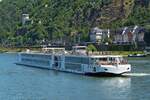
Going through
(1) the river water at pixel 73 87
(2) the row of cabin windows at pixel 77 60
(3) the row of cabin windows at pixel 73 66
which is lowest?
(1) the river water at pixel 73 87

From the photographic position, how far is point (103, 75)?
90188mm

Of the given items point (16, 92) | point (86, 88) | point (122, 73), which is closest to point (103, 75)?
point (122, 73)

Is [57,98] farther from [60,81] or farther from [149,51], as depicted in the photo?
[149,51]

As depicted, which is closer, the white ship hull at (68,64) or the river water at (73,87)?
the river water at (73,87)

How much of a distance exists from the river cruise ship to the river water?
4.54ft

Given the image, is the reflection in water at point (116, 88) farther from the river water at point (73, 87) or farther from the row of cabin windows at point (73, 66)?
the row of cabin windows at point (73, 66)

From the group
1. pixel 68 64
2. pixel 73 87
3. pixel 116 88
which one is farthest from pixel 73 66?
pixel 116 88

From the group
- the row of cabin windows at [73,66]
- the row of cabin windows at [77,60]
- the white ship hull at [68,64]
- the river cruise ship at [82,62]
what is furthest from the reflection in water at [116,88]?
the row of cabin windows at [73,66]

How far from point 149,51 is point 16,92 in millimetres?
119050

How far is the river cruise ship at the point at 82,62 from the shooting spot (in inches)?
3509

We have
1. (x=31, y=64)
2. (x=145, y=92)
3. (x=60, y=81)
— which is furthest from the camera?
(x=31, y=64)

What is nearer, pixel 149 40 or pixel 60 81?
pixel 60 81

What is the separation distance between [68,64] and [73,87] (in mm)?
26046

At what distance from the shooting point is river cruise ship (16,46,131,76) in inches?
3509
